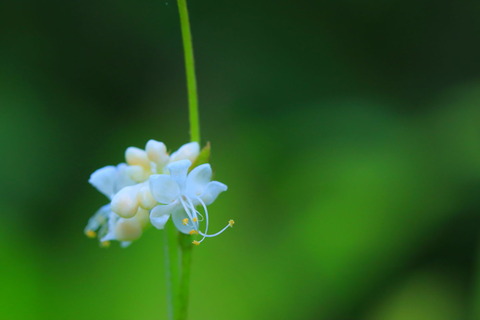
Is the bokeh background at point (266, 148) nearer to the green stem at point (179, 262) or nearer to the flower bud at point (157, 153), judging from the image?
the green stem at point (179, 262)

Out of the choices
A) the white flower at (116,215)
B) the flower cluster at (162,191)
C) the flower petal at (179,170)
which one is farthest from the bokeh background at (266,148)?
the flower petal at (179,170)

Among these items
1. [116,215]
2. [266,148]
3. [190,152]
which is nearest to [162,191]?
[190,152]

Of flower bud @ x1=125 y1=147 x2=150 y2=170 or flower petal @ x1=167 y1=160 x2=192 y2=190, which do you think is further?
flower bud @ x1=125 y1=147 x2=150 y2=170

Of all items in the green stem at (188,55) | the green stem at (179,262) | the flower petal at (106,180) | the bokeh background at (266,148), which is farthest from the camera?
the bokeh background at (266,148)

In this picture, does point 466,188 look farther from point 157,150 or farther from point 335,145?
point 157,150

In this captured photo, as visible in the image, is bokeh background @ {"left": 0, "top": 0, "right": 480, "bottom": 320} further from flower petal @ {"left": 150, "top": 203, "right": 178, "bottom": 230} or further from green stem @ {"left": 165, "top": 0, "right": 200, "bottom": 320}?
flower petal @ {"left": 150, "top": 203, "right": 178, "bottom": 230}

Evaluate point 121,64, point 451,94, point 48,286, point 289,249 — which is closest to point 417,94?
point 451,94

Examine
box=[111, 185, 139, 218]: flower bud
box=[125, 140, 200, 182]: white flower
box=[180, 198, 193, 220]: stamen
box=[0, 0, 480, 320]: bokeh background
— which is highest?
box=[0, 0, 480, 320]: bokeh background

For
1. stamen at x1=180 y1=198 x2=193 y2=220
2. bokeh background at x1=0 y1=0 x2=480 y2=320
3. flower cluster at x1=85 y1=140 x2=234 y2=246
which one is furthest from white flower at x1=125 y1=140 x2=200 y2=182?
bokeh background at x1=0 y1=0 x2=480 y2=320
